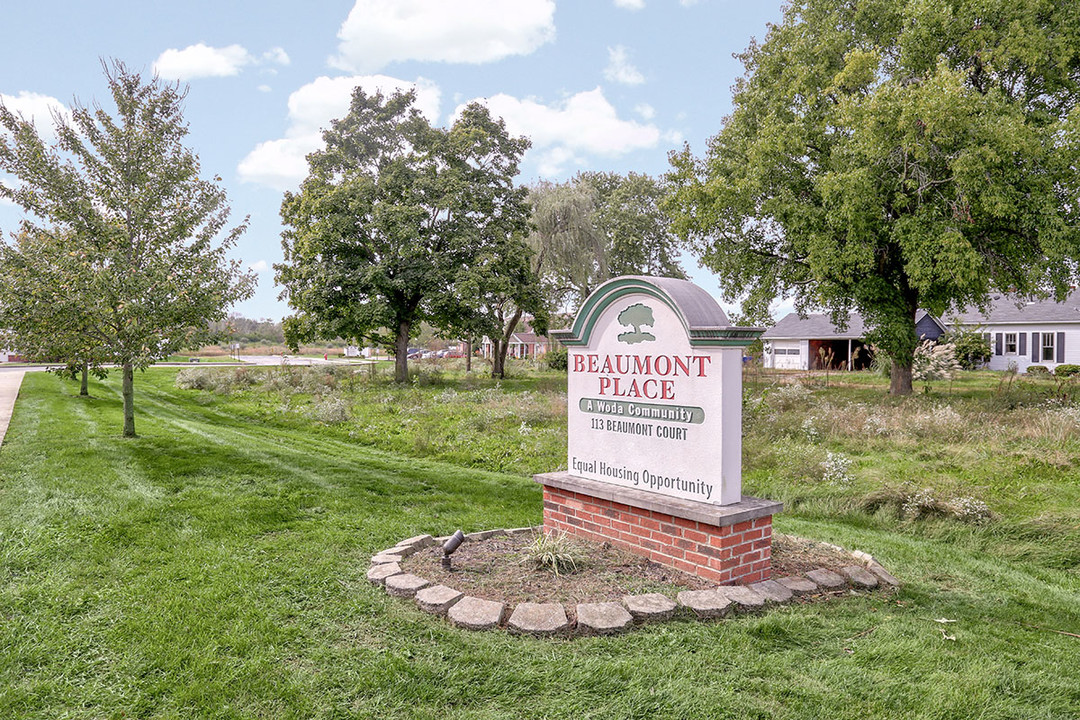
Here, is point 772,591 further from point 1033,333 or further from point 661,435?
point 1033,333

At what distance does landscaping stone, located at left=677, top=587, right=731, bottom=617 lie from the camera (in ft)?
13.2

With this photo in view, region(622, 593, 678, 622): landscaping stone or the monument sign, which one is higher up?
the monument sign

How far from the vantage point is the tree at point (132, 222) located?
31.6 feet

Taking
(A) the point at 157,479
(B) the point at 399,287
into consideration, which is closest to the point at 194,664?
(A) the point at 157,479

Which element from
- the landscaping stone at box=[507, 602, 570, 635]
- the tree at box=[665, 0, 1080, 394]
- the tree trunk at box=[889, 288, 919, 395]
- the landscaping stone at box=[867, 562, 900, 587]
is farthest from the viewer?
the tree trunk at box=[889, 288, 919, 395]

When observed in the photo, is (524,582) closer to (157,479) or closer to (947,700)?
(947,700)

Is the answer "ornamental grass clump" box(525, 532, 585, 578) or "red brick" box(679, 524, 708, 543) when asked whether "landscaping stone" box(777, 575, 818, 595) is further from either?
"ornamental grass clump" box(525, 532, 585, 578)

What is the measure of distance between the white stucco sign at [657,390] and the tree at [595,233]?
2405 centimetres

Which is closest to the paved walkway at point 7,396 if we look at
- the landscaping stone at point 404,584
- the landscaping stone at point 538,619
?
the landscaping stone at point 404,584

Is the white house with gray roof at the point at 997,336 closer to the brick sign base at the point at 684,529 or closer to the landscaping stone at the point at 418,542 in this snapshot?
the brick sign base at the point at 684,529

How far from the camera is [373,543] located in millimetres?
5590

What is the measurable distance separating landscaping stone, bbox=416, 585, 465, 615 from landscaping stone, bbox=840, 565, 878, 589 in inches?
116

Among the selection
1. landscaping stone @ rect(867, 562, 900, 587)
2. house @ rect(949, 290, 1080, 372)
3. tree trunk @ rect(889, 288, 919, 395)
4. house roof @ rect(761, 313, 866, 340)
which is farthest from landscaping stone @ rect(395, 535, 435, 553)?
house roof @ rect(761, 313, 866, 340)

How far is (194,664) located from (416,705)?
4.34 feet
